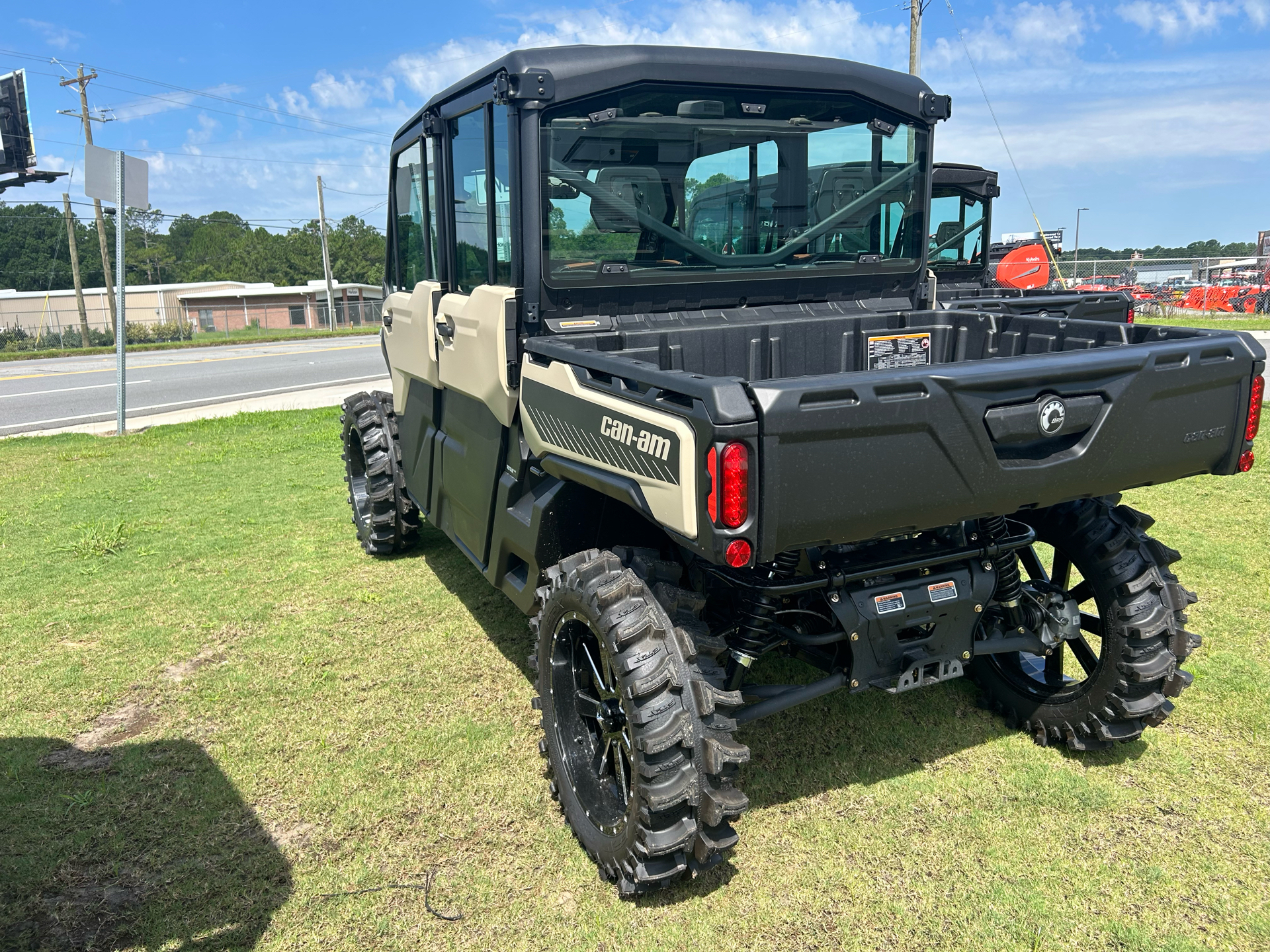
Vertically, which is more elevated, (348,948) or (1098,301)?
(1098,301)

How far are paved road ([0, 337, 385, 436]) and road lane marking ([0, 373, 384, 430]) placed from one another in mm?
16

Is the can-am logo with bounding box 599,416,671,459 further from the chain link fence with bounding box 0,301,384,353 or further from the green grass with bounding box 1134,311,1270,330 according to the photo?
the chain link fence with bounding box 0,301,384,353

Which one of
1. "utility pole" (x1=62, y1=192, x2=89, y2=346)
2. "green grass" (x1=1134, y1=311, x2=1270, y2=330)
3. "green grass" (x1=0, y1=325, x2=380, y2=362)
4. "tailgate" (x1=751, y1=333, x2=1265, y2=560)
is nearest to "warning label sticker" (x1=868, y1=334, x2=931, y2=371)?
"tailgate" (x1=751, y1=333, x2=1265, y2=560)

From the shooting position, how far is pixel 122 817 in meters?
3.43

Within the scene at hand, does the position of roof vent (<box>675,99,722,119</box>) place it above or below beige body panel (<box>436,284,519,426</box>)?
above

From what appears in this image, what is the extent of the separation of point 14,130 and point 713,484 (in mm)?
6966

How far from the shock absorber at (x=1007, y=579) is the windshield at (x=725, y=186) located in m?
1.39

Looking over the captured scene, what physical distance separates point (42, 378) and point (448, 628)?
1979 centimetres

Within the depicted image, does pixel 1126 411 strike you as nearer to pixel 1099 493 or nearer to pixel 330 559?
pixel 1099 493

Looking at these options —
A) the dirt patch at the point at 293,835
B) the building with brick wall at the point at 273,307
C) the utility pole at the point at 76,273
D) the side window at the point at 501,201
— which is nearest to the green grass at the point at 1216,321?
the side window at the point at 501,201

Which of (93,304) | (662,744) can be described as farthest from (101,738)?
(93,304)

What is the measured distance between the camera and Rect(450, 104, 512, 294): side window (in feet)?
12.4

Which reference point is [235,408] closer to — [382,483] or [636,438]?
[382,483]

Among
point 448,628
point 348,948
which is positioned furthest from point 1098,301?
point 348,948
